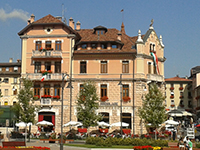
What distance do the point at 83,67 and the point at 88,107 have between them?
843 centimetres

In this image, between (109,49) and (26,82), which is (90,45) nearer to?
(109,49)

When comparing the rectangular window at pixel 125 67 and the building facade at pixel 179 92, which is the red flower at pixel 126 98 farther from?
the building facade at pixel 179 92

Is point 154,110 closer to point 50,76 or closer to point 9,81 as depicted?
point 50,76

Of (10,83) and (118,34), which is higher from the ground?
(118,34)

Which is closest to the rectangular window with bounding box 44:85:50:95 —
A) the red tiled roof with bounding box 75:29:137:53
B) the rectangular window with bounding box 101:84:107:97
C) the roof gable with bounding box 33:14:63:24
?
the red tiled roof with bounding box 75:29:137:53

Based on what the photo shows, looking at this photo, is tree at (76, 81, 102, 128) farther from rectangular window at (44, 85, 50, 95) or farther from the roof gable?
the roof gable

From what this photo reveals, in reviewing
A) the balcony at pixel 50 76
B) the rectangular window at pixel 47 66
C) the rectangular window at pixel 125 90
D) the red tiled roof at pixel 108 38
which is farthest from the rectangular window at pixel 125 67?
the rectangular window at pixel 47 66

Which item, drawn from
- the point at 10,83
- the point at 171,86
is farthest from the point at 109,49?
the point at 171,86

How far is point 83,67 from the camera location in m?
51.0

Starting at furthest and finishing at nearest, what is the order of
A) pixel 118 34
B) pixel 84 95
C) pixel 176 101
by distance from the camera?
pixel 176 101 → pixel 118 34 → pixel 84 95

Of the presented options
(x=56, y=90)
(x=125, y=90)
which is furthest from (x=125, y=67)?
(x=56, y=90)

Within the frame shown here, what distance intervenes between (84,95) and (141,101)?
916cm

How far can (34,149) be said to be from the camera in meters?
27.0

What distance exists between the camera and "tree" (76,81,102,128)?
44000 millimetres
